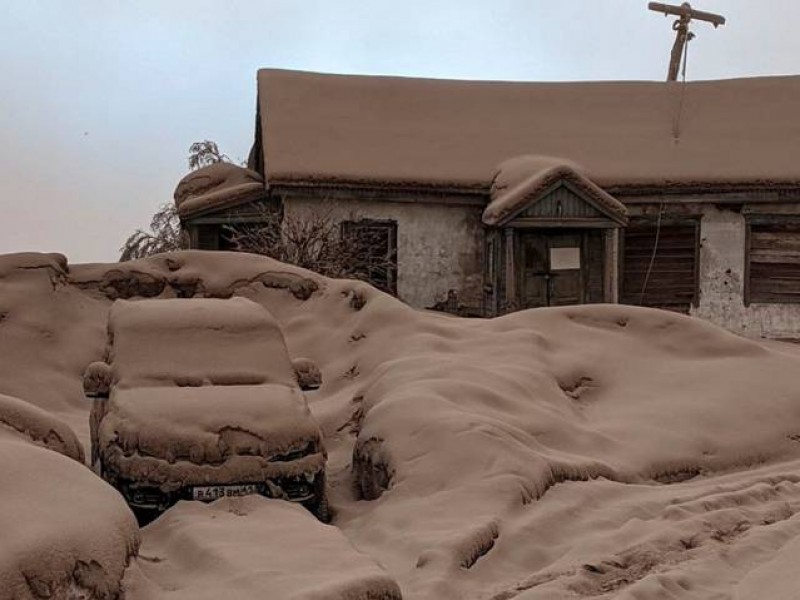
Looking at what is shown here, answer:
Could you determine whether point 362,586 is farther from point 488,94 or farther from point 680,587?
point 488,94

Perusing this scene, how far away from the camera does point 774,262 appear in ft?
68.8

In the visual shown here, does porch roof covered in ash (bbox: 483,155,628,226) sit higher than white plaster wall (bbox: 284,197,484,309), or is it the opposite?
porch roof covered in ash (bbox: 483,155,628,226)

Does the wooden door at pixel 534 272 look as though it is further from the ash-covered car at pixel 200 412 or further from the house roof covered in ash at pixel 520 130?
the ash-covered car at pixel 200 412

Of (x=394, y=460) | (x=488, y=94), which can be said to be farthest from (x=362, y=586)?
(x=488, y=94)

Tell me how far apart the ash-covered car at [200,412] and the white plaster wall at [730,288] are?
47.3 ft

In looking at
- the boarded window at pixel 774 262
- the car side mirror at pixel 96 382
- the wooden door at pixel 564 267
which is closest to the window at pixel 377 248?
the wooden door at pixel 564 267

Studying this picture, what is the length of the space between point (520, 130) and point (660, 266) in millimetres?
4395

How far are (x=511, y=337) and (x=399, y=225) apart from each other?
9545 mm

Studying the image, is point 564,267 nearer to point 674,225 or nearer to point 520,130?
point 674,225

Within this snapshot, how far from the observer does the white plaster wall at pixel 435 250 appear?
2034cm

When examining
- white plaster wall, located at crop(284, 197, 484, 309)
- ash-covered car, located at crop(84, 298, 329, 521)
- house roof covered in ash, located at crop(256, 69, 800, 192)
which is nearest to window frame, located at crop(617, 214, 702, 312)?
house roof covered in ash, located at crop(256, 69, 800, 192)

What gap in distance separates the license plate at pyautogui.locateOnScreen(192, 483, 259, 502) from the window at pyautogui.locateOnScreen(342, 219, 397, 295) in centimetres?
1255

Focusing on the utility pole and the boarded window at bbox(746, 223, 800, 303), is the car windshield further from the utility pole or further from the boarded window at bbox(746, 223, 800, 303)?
the utility pole

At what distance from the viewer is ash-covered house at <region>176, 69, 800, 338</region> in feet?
64.7
